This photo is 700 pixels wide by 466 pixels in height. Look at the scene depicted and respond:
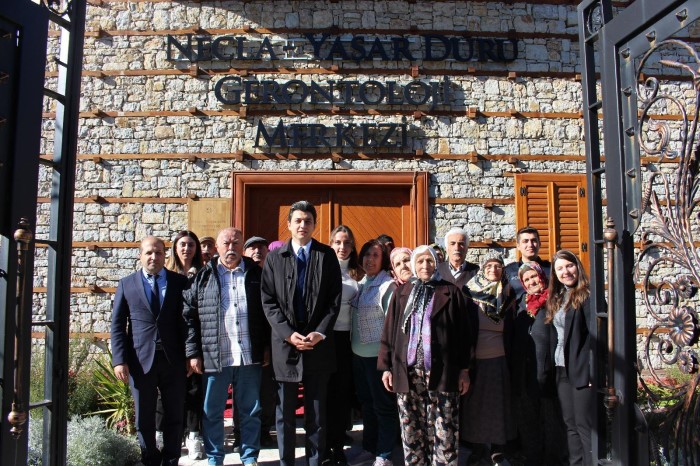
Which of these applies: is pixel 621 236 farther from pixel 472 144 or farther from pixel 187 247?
pixel 472 144

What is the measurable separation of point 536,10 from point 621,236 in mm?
6780

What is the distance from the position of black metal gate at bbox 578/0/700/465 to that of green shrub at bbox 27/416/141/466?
3.56 meters

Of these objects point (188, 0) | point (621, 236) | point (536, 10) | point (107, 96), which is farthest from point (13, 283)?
point (536, 10)

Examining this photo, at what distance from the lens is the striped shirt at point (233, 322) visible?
14.8ft

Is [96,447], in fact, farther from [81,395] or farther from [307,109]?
[307,109]

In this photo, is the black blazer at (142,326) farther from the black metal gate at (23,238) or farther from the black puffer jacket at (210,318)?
the black metal gate at (23,238)

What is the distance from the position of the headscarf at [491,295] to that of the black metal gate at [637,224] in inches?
50.0

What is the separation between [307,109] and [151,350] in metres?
4.93

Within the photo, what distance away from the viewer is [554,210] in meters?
8.45

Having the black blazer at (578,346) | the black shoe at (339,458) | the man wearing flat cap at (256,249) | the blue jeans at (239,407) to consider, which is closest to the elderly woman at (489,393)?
the black blazer at (578,346)

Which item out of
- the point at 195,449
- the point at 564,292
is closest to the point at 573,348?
the point at 564,292

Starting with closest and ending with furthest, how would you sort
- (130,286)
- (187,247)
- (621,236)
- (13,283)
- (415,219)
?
(13,283) < (621,236) < (130,286) < (187,247) < (415,219)

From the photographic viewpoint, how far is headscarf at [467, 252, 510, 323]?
454 centimetres

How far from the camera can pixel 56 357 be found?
10.5ft
